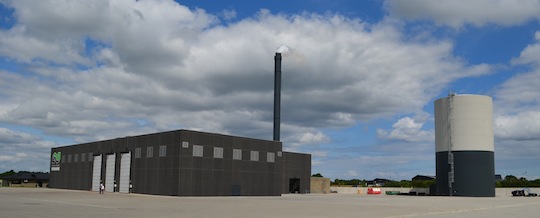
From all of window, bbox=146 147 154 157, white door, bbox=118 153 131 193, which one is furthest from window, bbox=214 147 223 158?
white door, bbox=118 153 131 193

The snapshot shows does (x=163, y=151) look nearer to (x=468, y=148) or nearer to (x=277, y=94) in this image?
(x=277, y=94)

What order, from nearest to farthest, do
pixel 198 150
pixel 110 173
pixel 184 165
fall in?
pixel 184 165
pixel 198 150
pixel 110 173

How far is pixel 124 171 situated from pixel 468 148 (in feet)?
182

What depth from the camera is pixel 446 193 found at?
88.5 meters

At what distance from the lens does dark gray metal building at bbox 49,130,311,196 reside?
67.2m

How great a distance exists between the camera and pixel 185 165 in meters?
66.9

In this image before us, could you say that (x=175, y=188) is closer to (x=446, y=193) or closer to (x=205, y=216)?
(x=205, y=216)

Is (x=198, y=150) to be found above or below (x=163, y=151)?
above

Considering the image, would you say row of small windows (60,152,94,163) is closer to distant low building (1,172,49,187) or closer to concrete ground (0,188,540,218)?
distant low building (1,172,49,187)

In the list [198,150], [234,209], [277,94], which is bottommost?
[234,209]

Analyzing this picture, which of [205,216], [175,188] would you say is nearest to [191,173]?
[175,188]

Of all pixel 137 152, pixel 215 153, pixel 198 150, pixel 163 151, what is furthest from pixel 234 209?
pixel 137 152

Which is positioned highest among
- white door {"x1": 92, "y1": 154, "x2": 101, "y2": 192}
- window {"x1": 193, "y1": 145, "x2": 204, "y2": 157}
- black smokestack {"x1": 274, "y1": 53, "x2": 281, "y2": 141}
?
black smokestack {"x1": 274, "y1": 53, "x2": 281, "y2": 141}

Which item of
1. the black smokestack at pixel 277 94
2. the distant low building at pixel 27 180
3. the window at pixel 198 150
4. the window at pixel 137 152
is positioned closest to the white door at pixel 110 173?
the window at pixel 137 152
